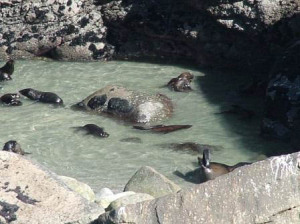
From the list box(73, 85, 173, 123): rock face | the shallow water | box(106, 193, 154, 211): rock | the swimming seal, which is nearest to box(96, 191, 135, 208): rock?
box(106, 193, 154, 211): rock

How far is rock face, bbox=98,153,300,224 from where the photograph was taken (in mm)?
7469

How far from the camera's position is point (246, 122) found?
12773mm

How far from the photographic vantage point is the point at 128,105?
13.1m

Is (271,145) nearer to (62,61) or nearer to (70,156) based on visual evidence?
(70,156)

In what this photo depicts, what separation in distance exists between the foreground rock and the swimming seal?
229 inches

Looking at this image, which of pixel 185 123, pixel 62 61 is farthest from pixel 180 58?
pixel 185 123

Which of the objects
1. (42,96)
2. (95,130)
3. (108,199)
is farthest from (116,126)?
(108,199)

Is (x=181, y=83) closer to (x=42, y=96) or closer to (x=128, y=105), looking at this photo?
(x=128, y=105)

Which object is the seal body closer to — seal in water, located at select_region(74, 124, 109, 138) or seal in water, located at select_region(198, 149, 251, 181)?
seal in water, located at select_region(74, 124, 109, 138)

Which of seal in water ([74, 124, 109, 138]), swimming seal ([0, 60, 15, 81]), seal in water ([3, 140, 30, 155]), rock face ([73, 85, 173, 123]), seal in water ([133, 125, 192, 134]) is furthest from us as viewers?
swimming seal ([0, 60, 15, 81])

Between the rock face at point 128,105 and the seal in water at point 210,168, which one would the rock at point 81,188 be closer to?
the seal in water at point 210,168

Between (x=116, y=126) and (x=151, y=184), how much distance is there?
2655 mm

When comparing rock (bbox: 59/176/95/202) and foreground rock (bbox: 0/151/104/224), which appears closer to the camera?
foreground rock (bbox: 0/151/104/224)

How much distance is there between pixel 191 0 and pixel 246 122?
3.16 metres
